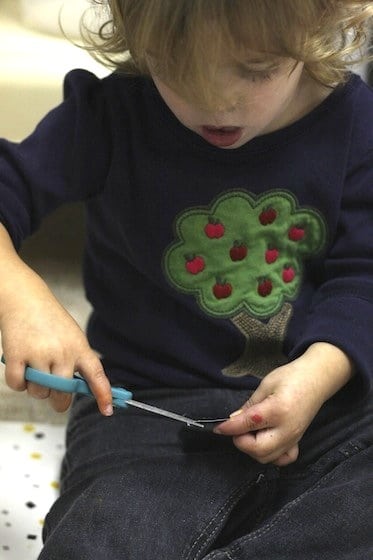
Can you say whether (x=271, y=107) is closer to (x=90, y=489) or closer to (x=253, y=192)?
(x=253, y=192)

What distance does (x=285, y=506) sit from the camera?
718mm

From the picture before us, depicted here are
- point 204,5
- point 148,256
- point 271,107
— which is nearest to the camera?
point 204,5

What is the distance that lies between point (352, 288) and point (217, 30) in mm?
281

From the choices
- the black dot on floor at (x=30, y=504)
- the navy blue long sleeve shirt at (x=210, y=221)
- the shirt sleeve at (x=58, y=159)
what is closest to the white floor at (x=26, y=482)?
the black dot on floor at (x=30, y=504)

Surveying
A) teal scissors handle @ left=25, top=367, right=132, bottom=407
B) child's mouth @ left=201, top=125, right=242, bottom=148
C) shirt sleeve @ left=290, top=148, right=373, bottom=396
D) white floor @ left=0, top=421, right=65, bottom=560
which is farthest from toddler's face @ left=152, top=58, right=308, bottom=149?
white floor @ left=0, top=421, right=65, bottom=560

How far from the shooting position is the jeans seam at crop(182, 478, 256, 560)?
69 cm

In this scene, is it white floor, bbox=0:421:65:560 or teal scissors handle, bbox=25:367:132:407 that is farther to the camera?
white floor, bbox=0:421:65:560

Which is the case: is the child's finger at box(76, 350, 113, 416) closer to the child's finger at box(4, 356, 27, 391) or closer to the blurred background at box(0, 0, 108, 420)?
the child's finger at box(4, 356, 27, 391)

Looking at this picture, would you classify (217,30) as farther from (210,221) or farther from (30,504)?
(30,504)

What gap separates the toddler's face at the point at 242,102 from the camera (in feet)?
2.01

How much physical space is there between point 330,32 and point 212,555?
0.39 metres

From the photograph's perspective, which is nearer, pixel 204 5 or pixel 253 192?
pixel 204 5

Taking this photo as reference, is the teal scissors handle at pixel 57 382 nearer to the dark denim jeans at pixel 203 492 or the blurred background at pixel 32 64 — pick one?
the dark denim jeans at pixel 203 492

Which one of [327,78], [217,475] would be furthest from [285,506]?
[327,78]
